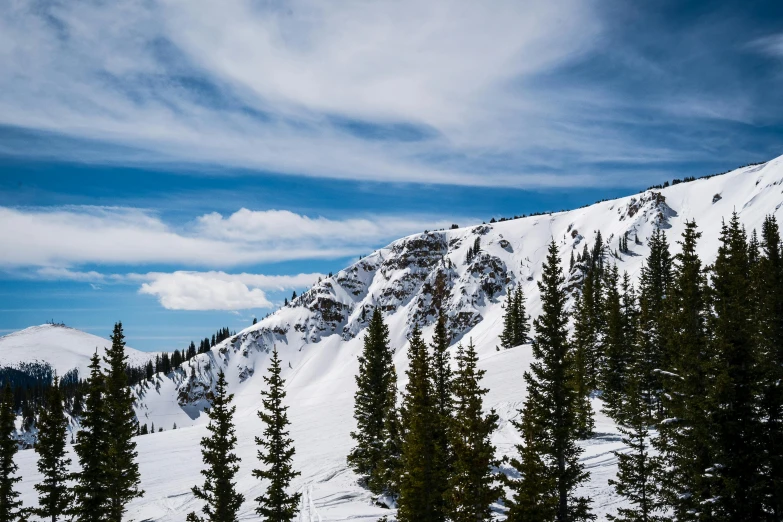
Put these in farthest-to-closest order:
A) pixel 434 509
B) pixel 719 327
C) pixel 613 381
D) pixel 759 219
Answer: pixel 759 219 → pixel 613 381 → pixel 434 509 → pixel 719 327

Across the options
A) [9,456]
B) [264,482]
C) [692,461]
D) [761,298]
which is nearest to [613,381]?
[761,298]

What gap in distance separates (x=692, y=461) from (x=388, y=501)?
21702 millimetres

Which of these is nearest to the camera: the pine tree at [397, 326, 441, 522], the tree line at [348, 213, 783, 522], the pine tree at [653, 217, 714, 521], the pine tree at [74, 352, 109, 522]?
the tree line at [348, 213, 783, 522]

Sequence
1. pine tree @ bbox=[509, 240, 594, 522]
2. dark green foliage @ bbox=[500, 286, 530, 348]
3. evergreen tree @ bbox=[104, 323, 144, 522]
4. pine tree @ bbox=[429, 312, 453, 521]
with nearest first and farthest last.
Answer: pine tree @ bbox=[429, 312, 453, 521]
pine tree @ bbox=[509, 240, 594, 522]
evergreen tree @ bbox=[104, 323, 144, 522]
dark green foliage @ bbox=[500, 286, 530, 348]

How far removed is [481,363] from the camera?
7794 cm

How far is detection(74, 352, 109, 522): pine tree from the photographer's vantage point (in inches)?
988

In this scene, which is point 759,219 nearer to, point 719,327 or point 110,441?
point 719,327

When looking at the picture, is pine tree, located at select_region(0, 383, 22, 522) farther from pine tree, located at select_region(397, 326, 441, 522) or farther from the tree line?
pine tree, located at select_region(397, 326, 441, 522)

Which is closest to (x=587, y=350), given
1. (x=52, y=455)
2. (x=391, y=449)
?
(x=391, y=449)

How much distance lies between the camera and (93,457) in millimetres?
25516

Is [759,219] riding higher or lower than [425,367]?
higher

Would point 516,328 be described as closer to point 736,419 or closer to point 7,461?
point 736,419

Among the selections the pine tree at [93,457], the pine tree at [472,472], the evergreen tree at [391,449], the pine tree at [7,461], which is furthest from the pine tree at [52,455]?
the pine tree at [472,472]

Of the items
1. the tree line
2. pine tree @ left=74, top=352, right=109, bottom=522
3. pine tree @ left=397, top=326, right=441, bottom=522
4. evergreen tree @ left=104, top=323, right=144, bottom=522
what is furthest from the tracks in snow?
pine tree @ left=74, top=352, right=109, bottom=522
